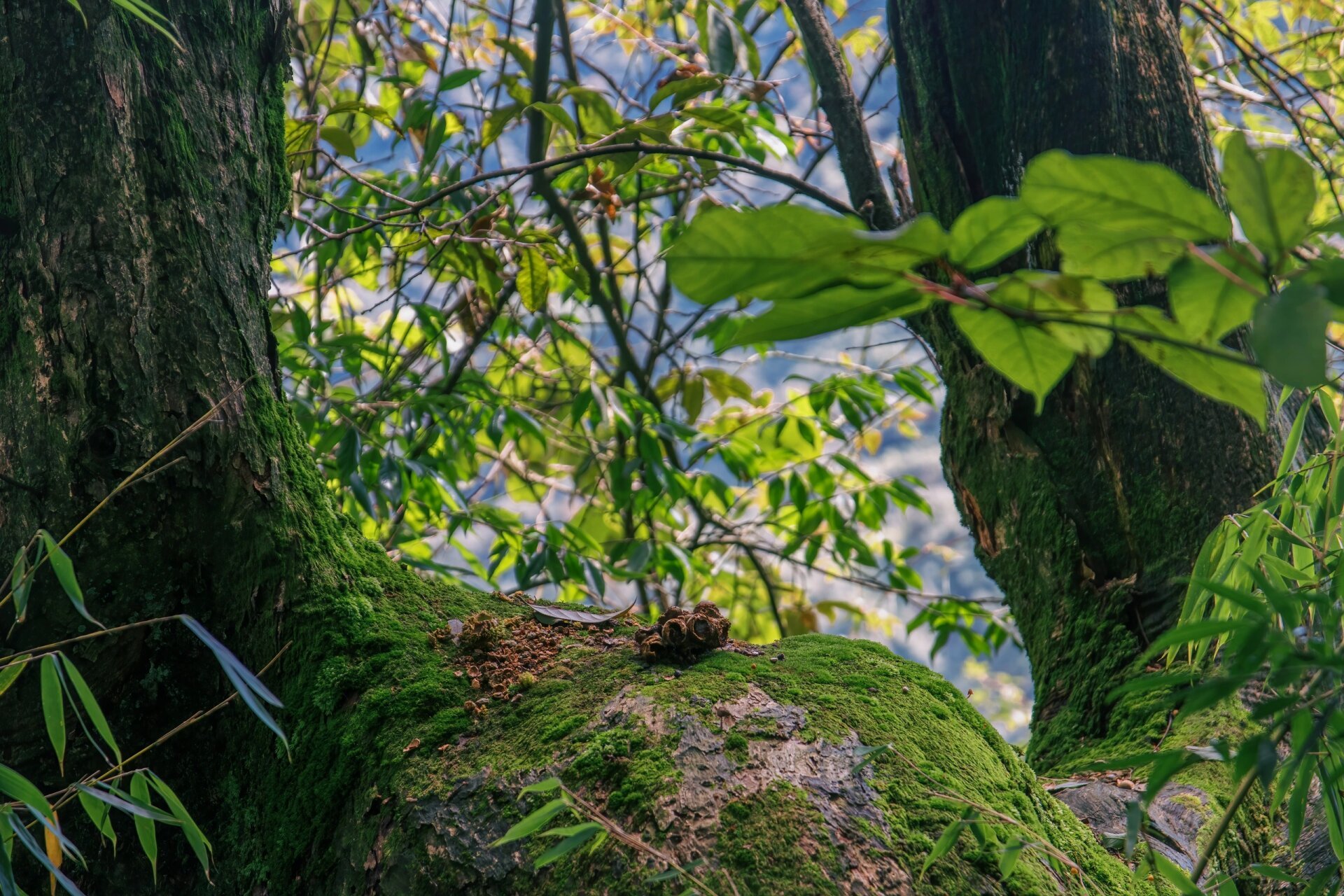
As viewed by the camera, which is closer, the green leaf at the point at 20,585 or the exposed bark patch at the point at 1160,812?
the green leaf at the point at 20,585

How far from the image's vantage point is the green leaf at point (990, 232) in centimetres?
36

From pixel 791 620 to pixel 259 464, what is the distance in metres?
2.57

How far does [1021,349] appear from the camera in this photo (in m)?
0.39

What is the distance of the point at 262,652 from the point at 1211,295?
37.2 inches

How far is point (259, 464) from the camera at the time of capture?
1017mm

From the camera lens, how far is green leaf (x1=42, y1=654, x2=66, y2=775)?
685 mm

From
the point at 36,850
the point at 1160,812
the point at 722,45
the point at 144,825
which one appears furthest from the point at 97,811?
the point at 722,45

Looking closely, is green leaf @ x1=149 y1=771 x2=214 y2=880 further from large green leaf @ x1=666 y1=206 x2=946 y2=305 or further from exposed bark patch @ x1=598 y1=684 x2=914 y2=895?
large green leaf @ x1=666 y1=206 x2=946 y2=305

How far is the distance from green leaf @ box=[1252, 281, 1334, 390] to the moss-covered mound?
1.59ft

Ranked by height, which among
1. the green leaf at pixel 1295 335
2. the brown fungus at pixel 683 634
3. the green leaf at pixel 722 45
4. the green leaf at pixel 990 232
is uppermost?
the green leaf at pixel 722 45

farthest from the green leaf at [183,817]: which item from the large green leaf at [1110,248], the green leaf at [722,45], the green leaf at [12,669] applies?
the green leaf at [722,45]

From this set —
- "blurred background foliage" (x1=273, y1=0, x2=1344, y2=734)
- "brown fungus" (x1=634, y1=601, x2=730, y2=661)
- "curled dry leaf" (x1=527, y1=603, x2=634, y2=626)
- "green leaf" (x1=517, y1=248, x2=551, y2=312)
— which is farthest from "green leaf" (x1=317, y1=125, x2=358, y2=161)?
"brown fungus" (x1=634, y1=601, x2=730, y2=661)

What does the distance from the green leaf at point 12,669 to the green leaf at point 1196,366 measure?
759mm

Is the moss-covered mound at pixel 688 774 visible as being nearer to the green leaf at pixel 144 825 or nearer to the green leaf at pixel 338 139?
the green leaf at pixel 144 825
